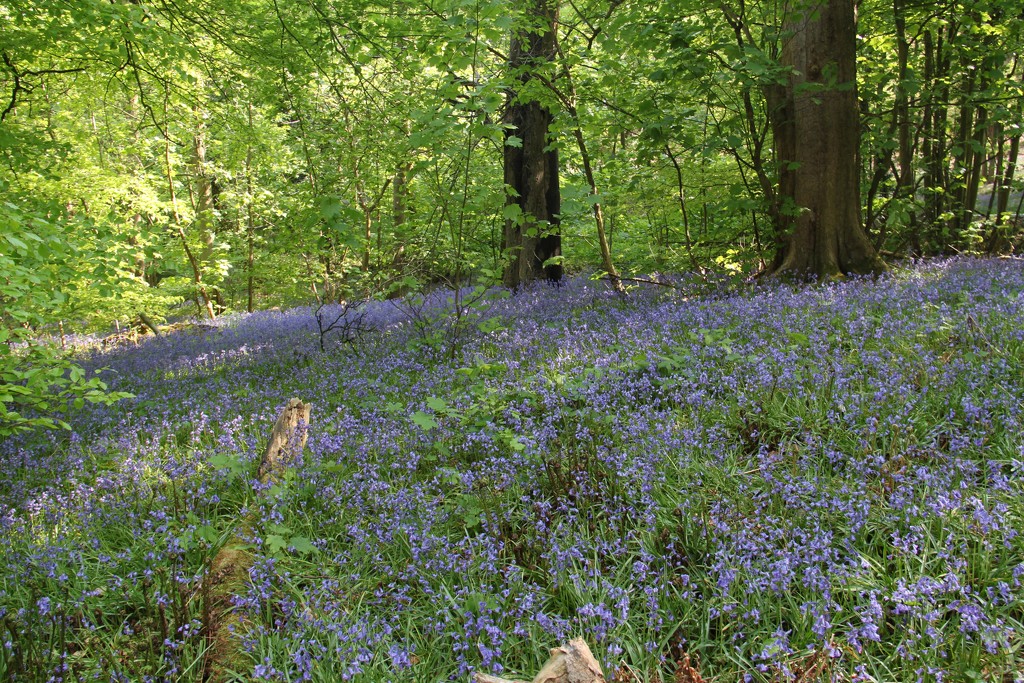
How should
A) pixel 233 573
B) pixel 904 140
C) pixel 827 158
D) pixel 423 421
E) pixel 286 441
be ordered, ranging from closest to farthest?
pixel 233 573, pixel 423 421, pixel 286 441, pixel 827 158, pixel 904 140

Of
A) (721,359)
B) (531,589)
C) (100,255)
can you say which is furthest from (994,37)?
(100,255)

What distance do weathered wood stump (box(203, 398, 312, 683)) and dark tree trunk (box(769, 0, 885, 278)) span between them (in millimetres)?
6164

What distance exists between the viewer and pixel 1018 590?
224 cm

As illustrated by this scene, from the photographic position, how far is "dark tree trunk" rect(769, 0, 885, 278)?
7383mm

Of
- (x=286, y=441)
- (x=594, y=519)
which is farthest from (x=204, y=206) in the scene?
(x=594, y=519)

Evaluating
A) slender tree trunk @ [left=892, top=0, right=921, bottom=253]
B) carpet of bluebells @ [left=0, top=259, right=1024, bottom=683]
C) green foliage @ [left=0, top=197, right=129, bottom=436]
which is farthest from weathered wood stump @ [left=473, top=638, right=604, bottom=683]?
slender tree trunk @ [left=892, top=0, right=921, bottom=253]

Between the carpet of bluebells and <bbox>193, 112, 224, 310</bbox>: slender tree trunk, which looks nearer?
the carpet of bluebells

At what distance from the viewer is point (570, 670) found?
1791 millimetres

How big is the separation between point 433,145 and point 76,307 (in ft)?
24.9

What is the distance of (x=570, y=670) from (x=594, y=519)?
115 centimetres

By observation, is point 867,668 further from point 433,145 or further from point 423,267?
point 423,267

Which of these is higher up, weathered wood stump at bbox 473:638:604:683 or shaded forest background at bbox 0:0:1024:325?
shaded forest background at bbox 0:0:1024:325

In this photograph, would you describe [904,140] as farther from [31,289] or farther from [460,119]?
[31,289]

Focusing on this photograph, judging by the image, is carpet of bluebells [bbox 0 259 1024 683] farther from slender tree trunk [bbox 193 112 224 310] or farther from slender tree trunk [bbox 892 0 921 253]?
slender tree trunk [bbox 193 112 224 310]
